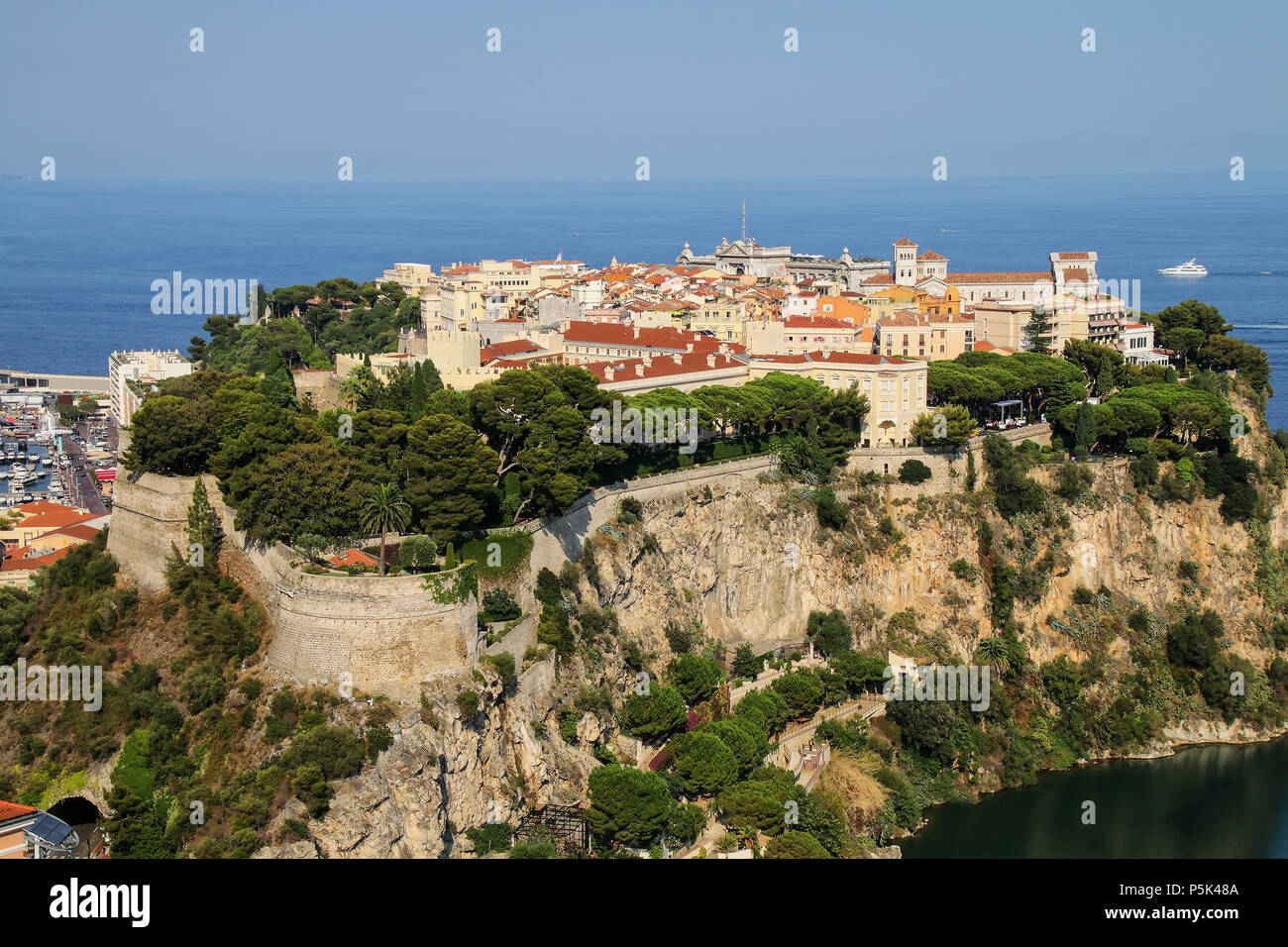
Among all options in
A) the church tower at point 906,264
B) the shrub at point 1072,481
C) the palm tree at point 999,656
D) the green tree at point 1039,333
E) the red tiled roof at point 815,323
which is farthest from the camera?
the church tower at point 906,264

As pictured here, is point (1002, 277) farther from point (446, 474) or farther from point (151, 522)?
point (151, 522)

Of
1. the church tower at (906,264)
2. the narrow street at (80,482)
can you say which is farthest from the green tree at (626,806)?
the church tower at (906,264)

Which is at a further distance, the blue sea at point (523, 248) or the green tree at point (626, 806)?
the blue sea at point (523, 248)

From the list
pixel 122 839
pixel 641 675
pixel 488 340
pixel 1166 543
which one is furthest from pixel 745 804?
pixel 488 340

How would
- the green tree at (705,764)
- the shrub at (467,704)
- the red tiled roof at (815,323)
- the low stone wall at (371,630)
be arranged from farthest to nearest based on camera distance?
1. the red tiled roof at (815,323)
2. the green tree at (705,764)
3. the shrub at (467,704)
4. the low stone wall at (371,630)

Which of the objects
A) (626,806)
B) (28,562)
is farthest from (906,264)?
(626,806)

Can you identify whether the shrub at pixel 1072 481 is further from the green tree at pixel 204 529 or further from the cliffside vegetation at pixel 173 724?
the green tree at pixel 204 529
